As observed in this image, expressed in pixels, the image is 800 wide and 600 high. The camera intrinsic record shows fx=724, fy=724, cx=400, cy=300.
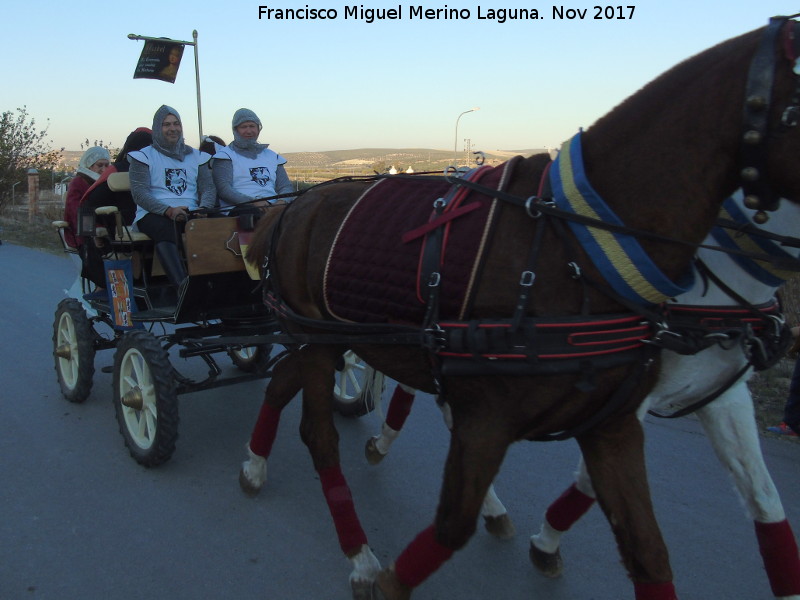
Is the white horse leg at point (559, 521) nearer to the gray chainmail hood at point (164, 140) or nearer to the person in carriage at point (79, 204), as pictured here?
the gray chainmail hood at point (164, 140)

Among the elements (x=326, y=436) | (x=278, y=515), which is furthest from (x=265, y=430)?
(x=326, y=436)

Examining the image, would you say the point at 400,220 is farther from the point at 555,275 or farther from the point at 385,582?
the point at 385,582

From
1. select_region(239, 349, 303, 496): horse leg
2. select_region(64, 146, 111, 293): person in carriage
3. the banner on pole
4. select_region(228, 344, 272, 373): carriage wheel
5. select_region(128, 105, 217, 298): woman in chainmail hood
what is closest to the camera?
select_region(239, 349, 303, 496): horse leg

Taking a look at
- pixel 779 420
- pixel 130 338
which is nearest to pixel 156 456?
pixel 130 338

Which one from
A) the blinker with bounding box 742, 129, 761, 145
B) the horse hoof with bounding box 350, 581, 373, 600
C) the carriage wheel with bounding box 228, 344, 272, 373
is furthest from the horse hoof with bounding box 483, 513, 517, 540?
the carriage wheel with bounding box 228, 344, 272, 373

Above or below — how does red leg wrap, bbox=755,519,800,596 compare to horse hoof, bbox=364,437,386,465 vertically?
above

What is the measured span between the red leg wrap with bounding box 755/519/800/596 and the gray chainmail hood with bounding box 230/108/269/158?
4010 mm

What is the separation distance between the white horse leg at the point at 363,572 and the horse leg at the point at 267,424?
3.21 feet

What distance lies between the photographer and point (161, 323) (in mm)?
4836

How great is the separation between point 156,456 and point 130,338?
75 cm

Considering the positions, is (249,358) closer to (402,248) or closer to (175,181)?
(175,181)

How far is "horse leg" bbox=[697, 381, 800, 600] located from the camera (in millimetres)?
2598

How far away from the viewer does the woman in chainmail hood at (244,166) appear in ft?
16.7

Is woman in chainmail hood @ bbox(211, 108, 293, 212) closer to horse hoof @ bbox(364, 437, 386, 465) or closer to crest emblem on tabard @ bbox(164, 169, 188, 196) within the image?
crest emblem on tabard @ bbox(164, 169, 188, 196)
